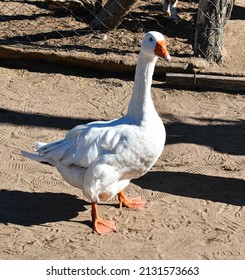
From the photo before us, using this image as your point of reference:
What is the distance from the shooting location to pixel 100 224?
557 cm

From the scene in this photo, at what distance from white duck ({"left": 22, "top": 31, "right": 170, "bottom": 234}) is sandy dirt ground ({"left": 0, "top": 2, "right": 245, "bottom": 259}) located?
33 centimetres

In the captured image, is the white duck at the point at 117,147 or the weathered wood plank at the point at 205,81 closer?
the white duck at the point at 117,147

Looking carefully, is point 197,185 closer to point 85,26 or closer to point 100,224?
point 100,224

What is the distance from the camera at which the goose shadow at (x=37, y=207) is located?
18.6ft

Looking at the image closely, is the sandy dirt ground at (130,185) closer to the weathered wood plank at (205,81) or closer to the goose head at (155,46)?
the weathered wood plank at (205,81)

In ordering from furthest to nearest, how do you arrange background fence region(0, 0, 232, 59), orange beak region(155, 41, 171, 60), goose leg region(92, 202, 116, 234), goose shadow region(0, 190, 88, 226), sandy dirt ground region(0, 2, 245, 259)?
background fence region(0, 0, 232, 59) → goose shadow region(0, 190, 88, 226) → goose leg region(92, 202, 116, 234) → sandy dirt ground region(0, 2, 245, 259) → orange beak region(155, 41, 171, 60)

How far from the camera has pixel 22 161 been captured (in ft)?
21.3

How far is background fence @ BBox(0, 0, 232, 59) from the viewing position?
341 inches

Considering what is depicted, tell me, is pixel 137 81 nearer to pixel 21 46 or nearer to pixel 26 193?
pixel 26 193

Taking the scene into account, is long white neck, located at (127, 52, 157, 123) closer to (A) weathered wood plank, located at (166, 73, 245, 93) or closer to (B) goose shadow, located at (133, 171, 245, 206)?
(B) goose shadow, located at (133, 171, 245, 206)

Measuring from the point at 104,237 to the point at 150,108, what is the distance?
1.08 m

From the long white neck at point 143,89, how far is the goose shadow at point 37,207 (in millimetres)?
1000

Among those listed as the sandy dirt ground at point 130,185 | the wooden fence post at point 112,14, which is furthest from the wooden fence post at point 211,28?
the wooden fence post at point 112,14

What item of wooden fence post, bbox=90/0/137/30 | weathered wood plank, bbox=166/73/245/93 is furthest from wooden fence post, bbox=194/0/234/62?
wooden fence post, bbox=90/0/137/30
